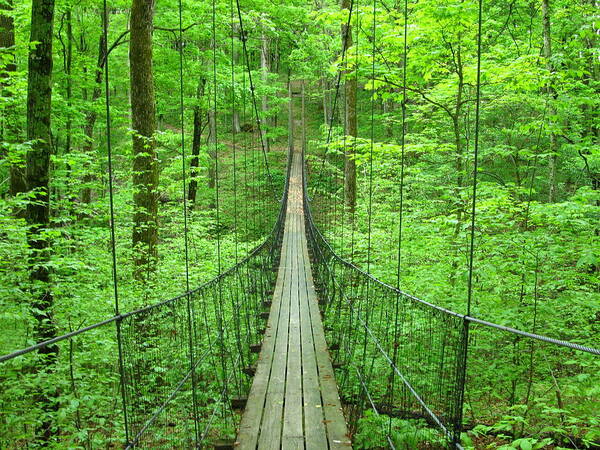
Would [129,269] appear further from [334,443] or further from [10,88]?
[334,443]

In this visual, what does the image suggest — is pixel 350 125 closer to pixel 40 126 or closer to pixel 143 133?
pixel 143 133

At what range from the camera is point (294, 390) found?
2.79 meters

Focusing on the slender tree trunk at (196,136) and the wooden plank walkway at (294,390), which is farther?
the slender tree trunk at (196,136)

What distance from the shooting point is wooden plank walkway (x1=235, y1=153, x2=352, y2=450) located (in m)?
2.23

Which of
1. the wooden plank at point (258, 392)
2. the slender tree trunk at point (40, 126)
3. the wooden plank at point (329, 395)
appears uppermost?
the slender tree trunk at point (40, 126)

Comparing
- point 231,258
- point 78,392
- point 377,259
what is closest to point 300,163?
point 231,258

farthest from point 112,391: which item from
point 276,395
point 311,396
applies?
point 311,396

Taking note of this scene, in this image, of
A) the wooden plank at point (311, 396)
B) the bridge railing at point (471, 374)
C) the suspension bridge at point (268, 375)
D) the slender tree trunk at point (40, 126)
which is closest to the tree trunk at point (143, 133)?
the suspension bridge at point (268, 375)

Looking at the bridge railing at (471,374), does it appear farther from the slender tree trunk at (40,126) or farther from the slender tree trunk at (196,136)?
the slender tree trunk at (196,136)

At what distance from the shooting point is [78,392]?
243 centimetres

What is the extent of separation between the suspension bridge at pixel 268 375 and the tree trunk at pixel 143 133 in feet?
3.06

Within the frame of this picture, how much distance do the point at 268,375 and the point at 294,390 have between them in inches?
12.5

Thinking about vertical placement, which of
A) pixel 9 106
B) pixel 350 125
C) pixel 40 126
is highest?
pixel 350 125

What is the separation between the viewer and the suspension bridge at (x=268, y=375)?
6.19 feet
